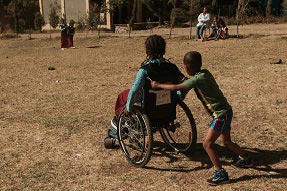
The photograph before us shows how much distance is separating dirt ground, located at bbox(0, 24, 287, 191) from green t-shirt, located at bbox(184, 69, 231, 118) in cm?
81

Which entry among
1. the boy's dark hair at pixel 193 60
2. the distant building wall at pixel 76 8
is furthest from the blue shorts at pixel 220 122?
the distant building wall at pixel 76 8

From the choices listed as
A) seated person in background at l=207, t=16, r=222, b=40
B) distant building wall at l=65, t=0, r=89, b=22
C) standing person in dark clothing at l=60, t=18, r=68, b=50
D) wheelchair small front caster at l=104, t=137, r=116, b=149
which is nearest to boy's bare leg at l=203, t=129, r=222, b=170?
wheelchair small front caster at l=104, t=137, r=116, b=149

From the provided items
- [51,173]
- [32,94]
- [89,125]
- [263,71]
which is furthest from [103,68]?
[51,173]

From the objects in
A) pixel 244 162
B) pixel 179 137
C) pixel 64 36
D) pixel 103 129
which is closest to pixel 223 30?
pixel 64 36

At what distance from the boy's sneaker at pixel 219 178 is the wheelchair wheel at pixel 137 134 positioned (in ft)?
2.45

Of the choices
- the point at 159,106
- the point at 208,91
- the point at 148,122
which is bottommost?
the point at 148,122

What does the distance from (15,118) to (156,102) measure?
3432mm

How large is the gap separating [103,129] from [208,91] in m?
2.48

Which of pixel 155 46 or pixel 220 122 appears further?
A: pixel 155 46

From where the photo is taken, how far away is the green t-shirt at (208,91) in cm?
383

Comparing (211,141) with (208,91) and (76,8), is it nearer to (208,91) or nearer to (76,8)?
(208,91)

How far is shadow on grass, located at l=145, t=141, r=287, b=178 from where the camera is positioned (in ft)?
13.9

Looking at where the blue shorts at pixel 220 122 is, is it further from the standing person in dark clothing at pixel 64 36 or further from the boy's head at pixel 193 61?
the standing person in dark clothing at pixel 64 36

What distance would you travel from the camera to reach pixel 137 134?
177 inches
